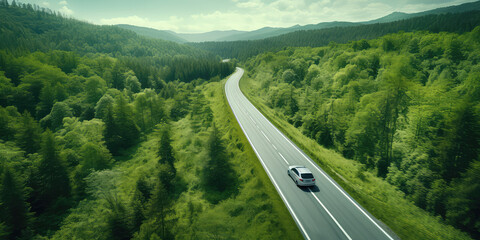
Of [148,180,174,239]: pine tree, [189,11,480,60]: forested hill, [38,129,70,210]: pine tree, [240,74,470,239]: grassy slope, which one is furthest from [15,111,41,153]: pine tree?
[189,11,480,60]: forested hill

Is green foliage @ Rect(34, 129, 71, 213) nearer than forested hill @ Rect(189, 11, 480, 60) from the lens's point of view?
Yes

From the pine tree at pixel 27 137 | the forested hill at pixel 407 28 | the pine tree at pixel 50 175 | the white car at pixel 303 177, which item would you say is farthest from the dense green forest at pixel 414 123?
the pine tree at pixel 27 137

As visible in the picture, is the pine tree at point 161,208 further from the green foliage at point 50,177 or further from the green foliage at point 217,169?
the green foliage at point 50,177

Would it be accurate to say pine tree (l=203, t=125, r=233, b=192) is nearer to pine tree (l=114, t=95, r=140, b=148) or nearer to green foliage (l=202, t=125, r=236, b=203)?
green foliage (l=202, t=125, r=236, b=203)

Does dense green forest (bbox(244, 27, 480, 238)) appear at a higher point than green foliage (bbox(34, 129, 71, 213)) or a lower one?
higher

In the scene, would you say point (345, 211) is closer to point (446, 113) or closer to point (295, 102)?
point (446, 113)

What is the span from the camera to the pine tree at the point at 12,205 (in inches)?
1089

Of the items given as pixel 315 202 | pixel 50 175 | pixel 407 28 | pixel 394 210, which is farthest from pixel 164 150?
pixel 407 28

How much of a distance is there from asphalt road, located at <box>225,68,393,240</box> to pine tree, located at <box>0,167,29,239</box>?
34.5m

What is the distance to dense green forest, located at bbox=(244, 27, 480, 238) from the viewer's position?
24.0m

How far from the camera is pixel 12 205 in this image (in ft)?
Answer: 92.8

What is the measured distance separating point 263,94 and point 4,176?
244 feet

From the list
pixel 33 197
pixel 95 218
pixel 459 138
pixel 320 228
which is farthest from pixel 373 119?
pixel 33 197

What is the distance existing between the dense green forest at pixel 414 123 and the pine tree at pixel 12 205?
1933 inches
